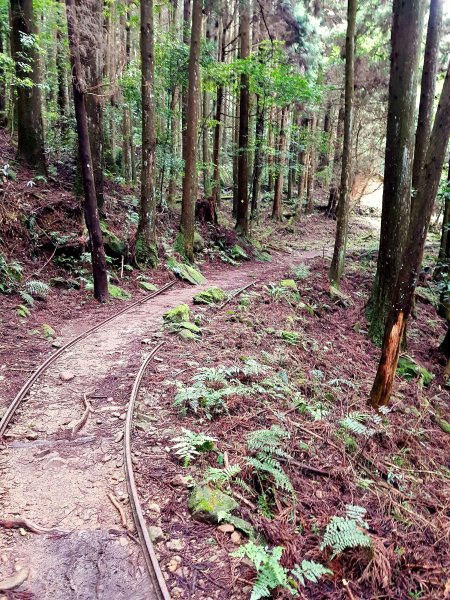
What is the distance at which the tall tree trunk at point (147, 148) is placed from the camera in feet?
41.2

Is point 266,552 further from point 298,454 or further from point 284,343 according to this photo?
point 284,343

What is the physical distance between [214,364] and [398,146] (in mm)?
6086

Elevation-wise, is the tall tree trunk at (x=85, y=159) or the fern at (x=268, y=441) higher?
the tall tree trunk at (x=85, y=159)

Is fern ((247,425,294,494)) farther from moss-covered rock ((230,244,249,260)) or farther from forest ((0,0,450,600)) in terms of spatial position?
moss-covered rock ((230,244,249,260))

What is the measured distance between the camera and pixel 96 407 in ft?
19.0

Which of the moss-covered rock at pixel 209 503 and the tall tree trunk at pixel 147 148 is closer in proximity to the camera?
the moss-covered rock at pixel 209 503

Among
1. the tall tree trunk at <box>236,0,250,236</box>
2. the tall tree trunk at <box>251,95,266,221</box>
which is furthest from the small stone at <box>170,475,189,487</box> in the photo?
the tall tree trunk at <box>251,95,266,221</box>

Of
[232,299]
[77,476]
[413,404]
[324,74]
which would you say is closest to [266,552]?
[77,476]

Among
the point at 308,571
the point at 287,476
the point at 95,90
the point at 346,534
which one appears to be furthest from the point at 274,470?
the point at 95,90

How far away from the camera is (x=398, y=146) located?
358 inches

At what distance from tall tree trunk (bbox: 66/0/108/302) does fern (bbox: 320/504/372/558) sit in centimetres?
856

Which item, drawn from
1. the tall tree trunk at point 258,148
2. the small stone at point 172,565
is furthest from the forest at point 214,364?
the tall tree trunk at point 258,148

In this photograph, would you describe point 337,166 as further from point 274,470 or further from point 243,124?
point 274,470

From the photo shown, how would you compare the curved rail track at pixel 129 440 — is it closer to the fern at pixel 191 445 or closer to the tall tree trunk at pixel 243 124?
the fern at pixel 191 445
